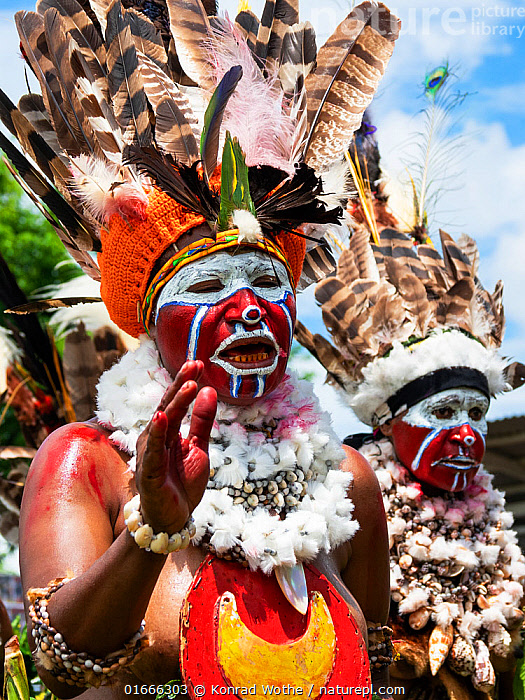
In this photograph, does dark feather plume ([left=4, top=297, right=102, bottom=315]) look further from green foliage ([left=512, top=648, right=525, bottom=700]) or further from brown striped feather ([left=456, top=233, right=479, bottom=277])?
green foliage ([left=512, top=648, right=525, bottom=700])

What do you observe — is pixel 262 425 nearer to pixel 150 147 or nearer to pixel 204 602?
pixel 204 602

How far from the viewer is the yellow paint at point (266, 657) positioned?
Result: 7.04 ft

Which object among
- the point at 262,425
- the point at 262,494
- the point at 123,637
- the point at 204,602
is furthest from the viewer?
the point at 262,425

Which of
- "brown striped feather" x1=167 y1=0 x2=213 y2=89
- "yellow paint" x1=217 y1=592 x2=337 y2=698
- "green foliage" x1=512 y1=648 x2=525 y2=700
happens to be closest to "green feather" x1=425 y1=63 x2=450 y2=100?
"brown striped feather" x1=167 y1=0 x2=213 y2=89

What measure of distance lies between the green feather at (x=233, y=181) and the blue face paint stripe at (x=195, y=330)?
29cm

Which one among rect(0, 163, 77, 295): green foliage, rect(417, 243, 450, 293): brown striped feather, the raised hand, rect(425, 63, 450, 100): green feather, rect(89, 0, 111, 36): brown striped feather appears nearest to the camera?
the raised hand

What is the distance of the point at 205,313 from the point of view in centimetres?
240

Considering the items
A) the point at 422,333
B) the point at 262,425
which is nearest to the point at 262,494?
the point at 262,425

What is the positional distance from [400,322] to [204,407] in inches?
107

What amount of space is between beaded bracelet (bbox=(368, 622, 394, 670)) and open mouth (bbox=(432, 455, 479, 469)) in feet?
4.93

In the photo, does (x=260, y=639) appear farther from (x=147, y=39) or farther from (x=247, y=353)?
(x=147, y=39)

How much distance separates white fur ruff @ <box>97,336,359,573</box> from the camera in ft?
7.47

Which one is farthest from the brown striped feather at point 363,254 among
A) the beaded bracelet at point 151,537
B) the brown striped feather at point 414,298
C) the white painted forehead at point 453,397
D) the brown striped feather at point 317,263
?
the beaded bracelet at point 151,537

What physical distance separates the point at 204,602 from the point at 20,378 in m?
2.73
